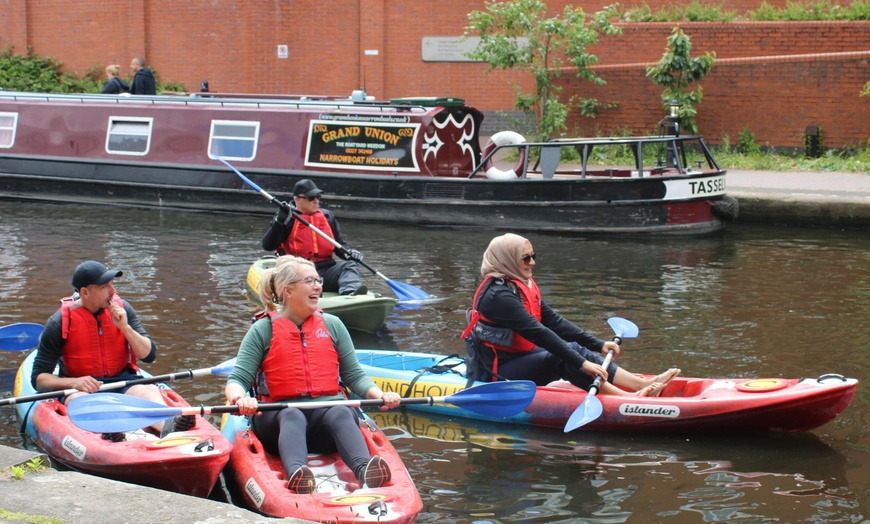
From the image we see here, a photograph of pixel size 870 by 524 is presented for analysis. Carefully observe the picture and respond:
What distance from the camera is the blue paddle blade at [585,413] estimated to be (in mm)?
Result: 6297

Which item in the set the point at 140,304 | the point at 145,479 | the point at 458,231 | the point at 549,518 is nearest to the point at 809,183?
the point at 458,231

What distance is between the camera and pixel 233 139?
54.0 ft

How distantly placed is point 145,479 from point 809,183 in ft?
44.0

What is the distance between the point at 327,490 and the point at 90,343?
1.92 meters

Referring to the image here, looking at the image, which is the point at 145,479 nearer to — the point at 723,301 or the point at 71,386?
the point at 71,386

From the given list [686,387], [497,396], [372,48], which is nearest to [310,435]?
[497,396]

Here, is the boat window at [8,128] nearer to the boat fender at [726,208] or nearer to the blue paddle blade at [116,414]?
the boat fender at [726,208]

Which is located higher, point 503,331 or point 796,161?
point 796,161

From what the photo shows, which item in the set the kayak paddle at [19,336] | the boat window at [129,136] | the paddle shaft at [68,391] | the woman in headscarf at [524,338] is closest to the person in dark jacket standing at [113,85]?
the boat window at [129,136]

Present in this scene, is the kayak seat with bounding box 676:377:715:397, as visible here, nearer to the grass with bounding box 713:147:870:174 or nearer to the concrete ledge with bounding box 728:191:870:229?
the concrete ledge with bounding box 728:191:870:229

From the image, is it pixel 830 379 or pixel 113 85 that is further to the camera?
pixel 113 85

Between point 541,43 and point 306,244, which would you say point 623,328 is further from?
point 541,43

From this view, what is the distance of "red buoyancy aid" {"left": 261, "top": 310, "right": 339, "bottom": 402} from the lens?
5.64 metres

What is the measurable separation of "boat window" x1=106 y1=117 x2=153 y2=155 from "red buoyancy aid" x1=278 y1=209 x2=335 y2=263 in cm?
817
